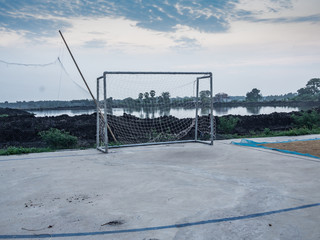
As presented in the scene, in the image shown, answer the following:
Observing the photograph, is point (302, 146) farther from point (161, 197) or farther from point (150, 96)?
point (161, 197)

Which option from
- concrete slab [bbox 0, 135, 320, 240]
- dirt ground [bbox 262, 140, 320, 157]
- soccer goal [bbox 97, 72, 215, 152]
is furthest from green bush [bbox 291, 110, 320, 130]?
concrete slab [bbox 0, 135, 320, 240]

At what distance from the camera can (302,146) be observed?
7.55m

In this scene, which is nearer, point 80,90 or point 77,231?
point 77,231

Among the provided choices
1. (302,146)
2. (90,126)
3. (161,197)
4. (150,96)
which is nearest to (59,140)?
(150,96)

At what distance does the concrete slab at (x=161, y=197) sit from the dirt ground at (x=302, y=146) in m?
0.78

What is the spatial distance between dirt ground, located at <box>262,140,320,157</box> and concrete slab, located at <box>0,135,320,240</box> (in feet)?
2.57

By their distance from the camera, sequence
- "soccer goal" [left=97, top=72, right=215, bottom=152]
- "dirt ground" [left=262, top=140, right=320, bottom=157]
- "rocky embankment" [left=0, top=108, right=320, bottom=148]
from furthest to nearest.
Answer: "rocky embankment" [left=0, top=108, right=320, bottom=148] < "soccer goal" [left=97, top=72, right=215, bottom=152] < "dirt ground" [left=262, top=140, right=320, bottom=157]

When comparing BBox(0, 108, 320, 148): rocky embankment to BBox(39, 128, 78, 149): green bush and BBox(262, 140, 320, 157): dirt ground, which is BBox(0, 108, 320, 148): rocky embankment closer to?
BBox(39, 128, 78, 149): green bush

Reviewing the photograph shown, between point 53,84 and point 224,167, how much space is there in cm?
754

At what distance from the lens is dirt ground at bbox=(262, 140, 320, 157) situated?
683 cm

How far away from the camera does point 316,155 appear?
6.31 metres

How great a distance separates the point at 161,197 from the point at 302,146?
16.9 feet

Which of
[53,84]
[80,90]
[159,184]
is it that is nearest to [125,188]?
[159,184]

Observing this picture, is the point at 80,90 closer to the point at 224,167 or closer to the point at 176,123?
the point at 176,123
